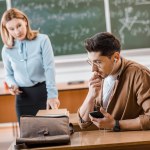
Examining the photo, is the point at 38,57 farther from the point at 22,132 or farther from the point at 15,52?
the point at 22,132

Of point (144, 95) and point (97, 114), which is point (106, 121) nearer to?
point (97, 114)

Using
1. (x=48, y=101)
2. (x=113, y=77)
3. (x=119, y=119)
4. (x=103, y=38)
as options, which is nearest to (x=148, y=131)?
(x=119, y=119)

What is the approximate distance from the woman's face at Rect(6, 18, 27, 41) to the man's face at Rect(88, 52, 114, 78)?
1253mm

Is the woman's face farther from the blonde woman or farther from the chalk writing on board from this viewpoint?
the chalk writing on board

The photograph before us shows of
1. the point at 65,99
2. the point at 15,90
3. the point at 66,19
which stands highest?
the point at 66,19

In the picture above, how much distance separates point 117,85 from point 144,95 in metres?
0.19

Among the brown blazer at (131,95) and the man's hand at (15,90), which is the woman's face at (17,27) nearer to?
the man's hand at (15,90)

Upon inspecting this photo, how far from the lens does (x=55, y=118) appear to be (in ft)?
6.73

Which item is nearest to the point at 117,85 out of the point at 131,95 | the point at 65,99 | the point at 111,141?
the point at 131,95

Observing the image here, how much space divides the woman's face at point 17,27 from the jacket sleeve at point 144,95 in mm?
1471

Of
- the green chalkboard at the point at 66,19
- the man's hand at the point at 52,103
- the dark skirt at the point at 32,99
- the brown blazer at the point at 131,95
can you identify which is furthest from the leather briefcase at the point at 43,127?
the green chalkboard at the point at 66,19

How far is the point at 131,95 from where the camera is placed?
7.28 ft

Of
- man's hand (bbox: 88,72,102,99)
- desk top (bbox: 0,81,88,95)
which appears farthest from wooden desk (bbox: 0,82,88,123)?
man's hand (bbox: 88,72,102,99)

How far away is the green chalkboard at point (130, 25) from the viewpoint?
5.57 meters
